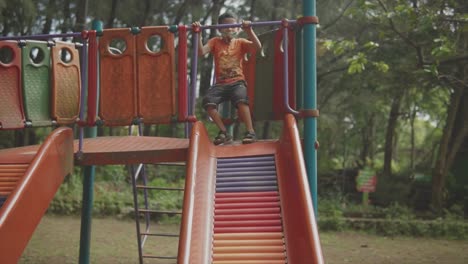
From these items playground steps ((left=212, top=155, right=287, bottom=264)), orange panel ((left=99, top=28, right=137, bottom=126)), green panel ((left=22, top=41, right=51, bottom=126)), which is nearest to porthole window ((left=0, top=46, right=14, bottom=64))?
green panel ((left=22, top=41, right=51, bottom=126))

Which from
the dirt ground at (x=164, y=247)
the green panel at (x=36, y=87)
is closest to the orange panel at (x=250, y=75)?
the green panel at (x=36, y=87)

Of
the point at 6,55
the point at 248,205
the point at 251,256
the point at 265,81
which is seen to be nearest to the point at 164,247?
the point at 265,81

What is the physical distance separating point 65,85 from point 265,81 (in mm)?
2240

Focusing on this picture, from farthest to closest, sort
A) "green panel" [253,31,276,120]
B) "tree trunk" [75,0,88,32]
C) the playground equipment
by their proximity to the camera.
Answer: "tree trunk" [75,0,88,32] < "green panel" [253,31,276,120] < the playground equipment

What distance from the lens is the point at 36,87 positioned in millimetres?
5457

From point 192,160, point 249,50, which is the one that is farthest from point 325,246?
point 192,160

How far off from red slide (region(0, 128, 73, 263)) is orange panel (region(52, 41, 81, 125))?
773 millimetres

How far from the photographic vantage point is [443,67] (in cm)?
1218

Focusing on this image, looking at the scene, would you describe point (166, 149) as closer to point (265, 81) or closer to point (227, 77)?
point (227, 77)

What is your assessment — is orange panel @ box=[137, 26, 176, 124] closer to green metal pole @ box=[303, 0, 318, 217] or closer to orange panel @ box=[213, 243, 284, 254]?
green metal pole @ box=[303, 0, 318, 217]

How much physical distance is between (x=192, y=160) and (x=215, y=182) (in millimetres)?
300

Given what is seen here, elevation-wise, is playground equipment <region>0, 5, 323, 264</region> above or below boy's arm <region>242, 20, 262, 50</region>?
below

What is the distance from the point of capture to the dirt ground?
8.61 m

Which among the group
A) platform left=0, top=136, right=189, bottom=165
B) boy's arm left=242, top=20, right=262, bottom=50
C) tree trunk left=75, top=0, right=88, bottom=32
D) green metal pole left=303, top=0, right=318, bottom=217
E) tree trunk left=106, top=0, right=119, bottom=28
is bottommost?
platform left=0, top=136, right=189, bottom=165
